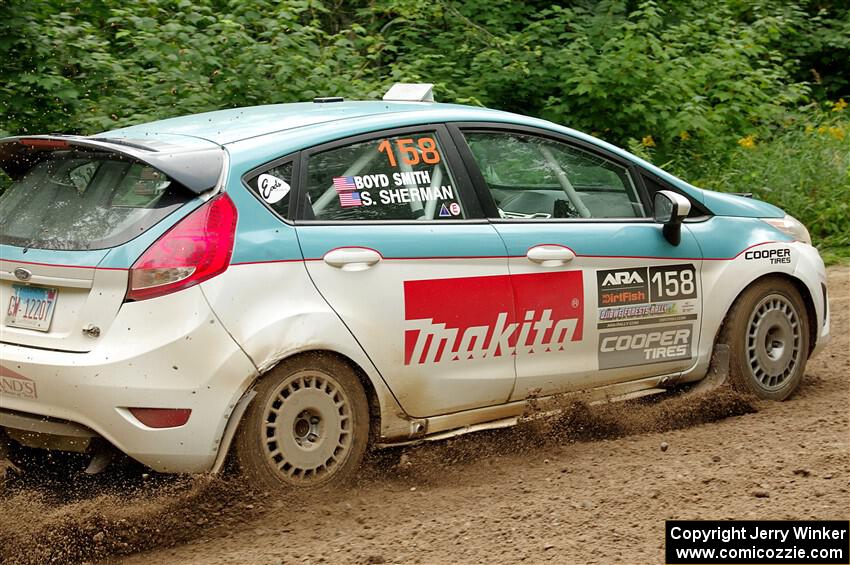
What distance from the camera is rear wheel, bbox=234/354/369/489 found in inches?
174

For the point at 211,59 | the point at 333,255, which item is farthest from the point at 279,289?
the point at 211,59

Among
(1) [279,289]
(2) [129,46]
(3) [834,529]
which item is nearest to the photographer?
(3) [834,529]

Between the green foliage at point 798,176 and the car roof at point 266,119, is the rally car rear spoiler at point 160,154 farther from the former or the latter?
the green foliage at point 798,176

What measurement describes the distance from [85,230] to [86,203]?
5.7 inches

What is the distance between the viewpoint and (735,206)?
609 centimetres

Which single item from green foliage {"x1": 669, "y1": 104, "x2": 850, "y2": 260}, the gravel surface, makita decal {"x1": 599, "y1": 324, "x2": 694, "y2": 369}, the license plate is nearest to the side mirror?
makita decal {"x1": 599, "y1": 324, "x2": 694, "y2": 369}

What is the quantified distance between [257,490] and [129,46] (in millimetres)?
5712

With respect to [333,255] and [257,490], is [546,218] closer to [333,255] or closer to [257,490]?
[333,255]

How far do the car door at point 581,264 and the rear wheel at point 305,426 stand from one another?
2.94ft

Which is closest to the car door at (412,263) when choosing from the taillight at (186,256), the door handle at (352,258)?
the door handle at (352,258)

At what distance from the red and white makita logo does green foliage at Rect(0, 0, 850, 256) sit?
3920mm

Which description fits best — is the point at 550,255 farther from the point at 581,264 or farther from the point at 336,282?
the point at 336,282

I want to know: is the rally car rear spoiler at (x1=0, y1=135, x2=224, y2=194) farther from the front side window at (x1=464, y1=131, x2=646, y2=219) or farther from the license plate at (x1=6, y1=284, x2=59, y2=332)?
the front side window at (x1=464, y1=131, x2=646, y2=219)

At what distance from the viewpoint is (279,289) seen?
4.44 meters
